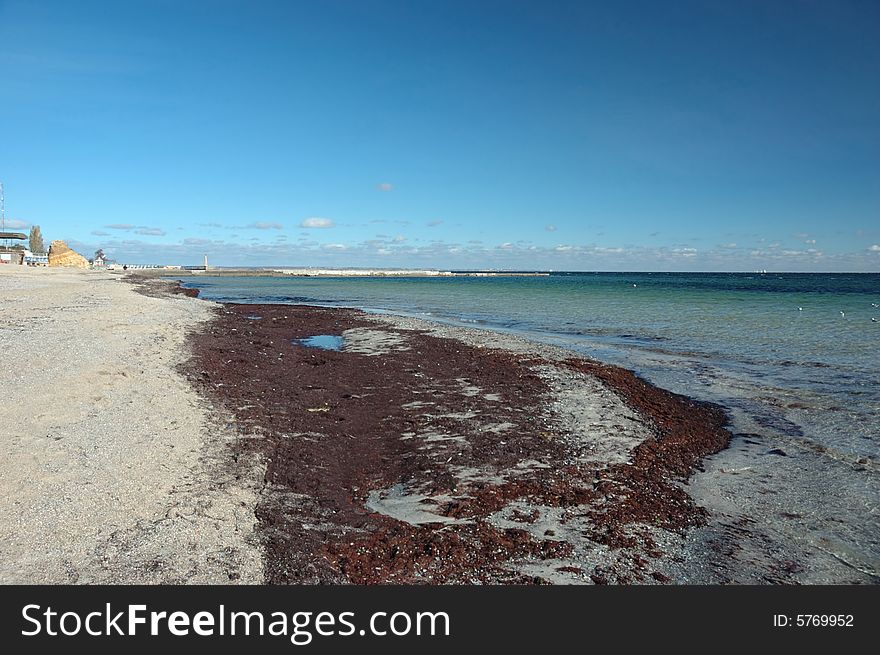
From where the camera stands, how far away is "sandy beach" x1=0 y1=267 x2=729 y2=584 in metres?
5.61

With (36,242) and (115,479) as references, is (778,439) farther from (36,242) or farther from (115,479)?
(36,242)

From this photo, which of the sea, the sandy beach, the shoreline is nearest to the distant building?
the sandy beach

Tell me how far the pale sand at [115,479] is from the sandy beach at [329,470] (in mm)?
30

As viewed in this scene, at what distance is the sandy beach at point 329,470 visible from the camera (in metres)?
5.61

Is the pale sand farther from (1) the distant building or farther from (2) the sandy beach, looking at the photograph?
(1) the distant building

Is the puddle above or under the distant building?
under

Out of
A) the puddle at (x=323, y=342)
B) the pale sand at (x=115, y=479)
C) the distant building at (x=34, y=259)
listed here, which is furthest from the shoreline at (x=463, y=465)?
the distant building at (x=34, y=259)

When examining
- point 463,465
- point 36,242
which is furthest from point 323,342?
point 36,242

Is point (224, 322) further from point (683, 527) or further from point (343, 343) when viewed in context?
point (683, 527)

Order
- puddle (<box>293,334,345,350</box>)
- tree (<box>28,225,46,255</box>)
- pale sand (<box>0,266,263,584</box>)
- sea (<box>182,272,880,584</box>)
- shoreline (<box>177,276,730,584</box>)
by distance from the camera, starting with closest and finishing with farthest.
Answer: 1. pale sand (<box>0,266,263,584</box>)
2. shoreline (<box>177,276,730,584</box>)
3. sea (<box>182,272,880,584</box>)
4. puddle (<box>293,334,345,350</box>)
5. tree (<box>28,225,46,255</box>)

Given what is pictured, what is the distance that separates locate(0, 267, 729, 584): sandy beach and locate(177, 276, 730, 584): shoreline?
39mm

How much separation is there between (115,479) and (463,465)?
16.5ft

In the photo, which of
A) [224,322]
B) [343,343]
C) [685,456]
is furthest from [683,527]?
[224,322]

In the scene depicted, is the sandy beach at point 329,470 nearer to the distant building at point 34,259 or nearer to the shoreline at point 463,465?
the shoreline at point 463,465
